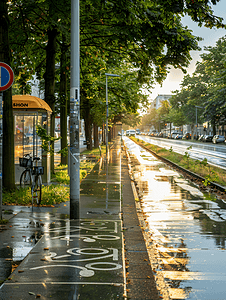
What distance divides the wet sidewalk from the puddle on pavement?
0.65m

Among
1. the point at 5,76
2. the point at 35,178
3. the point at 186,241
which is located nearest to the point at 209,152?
the point at 35,178

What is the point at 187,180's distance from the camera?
16.8 m

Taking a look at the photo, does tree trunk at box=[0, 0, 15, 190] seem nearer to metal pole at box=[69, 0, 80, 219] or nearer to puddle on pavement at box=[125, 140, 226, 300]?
metal pole at box=[69, 0, 80, 219]

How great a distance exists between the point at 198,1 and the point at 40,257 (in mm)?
7876

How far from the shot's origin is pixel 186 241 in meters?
6.93

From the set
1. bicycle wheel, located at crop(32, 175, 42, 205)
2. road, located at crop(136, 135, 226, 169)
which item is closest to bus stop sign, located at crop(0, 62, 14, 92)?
bicycle wheel, located at crop(32, 175, 42, 205)

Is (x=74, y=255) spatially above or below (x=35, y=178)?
below

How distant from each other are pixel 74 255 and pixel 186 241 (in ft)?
7.48

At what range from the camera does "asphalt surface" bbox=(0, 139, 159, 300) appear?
4.29m

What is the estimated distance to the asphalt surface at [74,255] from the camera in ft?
14.1

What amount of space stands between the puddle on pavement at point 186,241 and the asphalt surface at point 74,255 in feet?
0.89

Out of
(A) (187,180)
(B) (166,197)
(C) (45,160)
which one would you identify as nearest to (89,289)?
(B) (166,197)

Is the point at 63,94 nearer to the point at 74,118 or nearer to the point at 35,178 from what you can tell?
the point at 35,178

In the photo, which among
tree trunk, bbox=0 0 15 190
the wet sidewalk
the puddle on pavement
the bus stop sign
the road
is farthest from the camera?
the road
